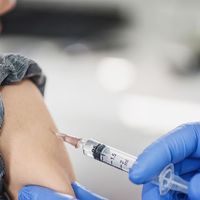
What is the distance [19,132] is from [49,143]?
8 centimetres

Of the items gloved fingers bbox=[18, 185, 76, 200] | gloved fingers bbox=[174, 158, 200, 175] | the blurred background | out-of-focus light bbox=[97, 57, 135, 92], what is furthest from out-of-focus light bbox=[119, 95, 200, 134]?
gloved fingers bbox=[18, 185, 76, 200]

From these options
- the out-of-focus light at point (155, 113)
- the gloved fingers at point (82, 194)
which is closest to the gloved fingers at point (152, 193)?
the gloved fingers at point (82, 194)

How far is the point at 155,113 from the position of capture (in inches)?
94.7

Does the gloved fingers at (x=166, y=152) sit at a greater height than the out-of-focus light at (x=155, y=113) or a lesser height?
greater

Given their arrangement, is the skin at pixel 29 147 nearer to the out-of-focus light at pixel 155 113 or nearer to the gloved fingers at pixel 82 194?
the gloved fingers at pixel 82 194

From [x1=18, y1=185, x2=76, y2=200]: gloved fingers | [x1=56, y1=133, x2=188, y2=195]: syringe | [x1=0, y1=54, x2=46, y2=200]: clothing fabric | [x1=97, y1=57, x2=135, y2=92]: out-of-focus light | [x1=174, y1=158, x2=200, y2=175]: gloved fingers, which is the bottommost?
[x1=97, y1=57, x2=135, y2=92]: out-of-focus light

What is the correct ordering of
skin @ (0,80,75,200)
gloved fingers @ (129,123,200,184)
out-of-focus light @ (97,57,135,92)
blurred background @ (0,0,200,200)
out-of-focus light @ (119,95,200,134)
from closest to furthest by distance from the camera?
gloved fingers @ (129,123,200,184) → skin @ (0,80,75,200) → blurred background @ (0,0,200,200) → out-of-focus light @ (119,95,200,134) → out-of-focus light @ (97,57,135,92)

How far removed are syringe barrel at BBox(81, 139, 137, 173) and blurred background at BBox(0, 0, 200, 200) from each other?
21.9 inches

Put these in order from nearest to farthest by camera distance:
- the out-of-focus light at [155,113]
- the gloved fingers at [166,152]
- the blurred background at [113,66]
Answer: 1. the gloved fingers at [166,152]
2. the blurred background at [113,66]
3. the out-of-focus light at [155,113]

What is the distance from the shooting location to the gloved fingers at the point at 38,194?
87cm

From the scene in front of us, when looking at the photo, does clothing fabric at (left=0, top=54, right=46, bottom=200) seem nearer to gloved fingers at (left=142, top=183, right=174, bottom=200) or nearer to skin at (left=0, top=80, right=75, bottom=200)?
skin at (left=0, top=80, right=75, bottom=200)

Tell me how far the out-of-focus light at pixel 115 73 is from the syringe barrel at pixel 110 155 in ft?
5.87

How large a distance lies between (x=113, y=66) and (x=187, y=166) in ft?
7.75

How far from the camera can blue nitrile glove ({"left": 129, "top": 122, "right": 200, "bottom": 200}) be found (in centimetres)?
79
